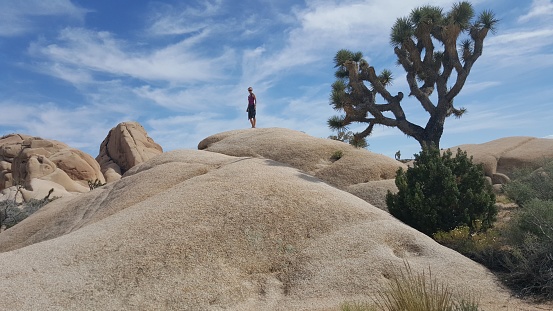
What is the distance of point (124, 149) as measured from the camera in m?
51.6

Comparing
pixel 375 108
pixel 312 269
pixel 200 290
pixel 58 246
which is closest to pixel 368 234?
pixel 312 269

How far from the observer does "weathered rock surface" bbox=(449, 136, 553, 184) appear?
88.5 feet

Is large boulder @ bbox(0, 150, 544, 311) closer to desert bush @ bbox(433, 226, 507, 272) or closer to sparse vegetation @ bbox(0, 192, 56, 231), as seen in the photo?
desert bush @ bbox(433, 226, 507, 272)

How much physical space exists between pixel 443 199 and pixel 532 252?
3.35 meters

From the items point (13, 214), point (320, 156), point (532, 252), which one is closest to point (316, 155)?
point (320, 156)

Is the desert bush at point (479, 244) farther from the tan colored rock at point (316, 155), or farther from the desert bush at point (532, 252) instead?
the tan colored rock at point (316, 155)

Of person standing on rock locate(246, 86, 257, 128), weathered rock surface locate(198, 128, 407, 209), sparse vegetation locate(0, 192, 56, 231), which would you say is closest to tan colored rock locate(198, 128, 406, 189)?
weathered rock surface locate(198, 128, 407, 209)

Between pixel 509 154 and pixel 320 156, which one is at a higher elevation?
pixel 509 154

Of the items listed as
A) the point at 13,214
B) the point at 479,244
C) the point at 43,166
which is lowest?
the point at 479,244

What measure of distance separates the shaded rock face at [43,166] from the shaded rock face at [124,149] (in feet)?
5.44

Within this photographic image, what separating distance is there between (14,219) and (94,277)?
20817mm

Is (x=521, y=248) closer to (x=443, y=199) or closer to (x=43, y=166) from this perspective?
(x=443, y=199)

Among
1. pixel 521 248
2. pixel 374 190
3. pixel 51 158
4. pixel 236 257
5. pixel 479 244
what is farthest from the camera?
pixel 51 158

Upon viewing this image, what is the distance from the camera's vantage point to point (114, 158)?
53500 mm
